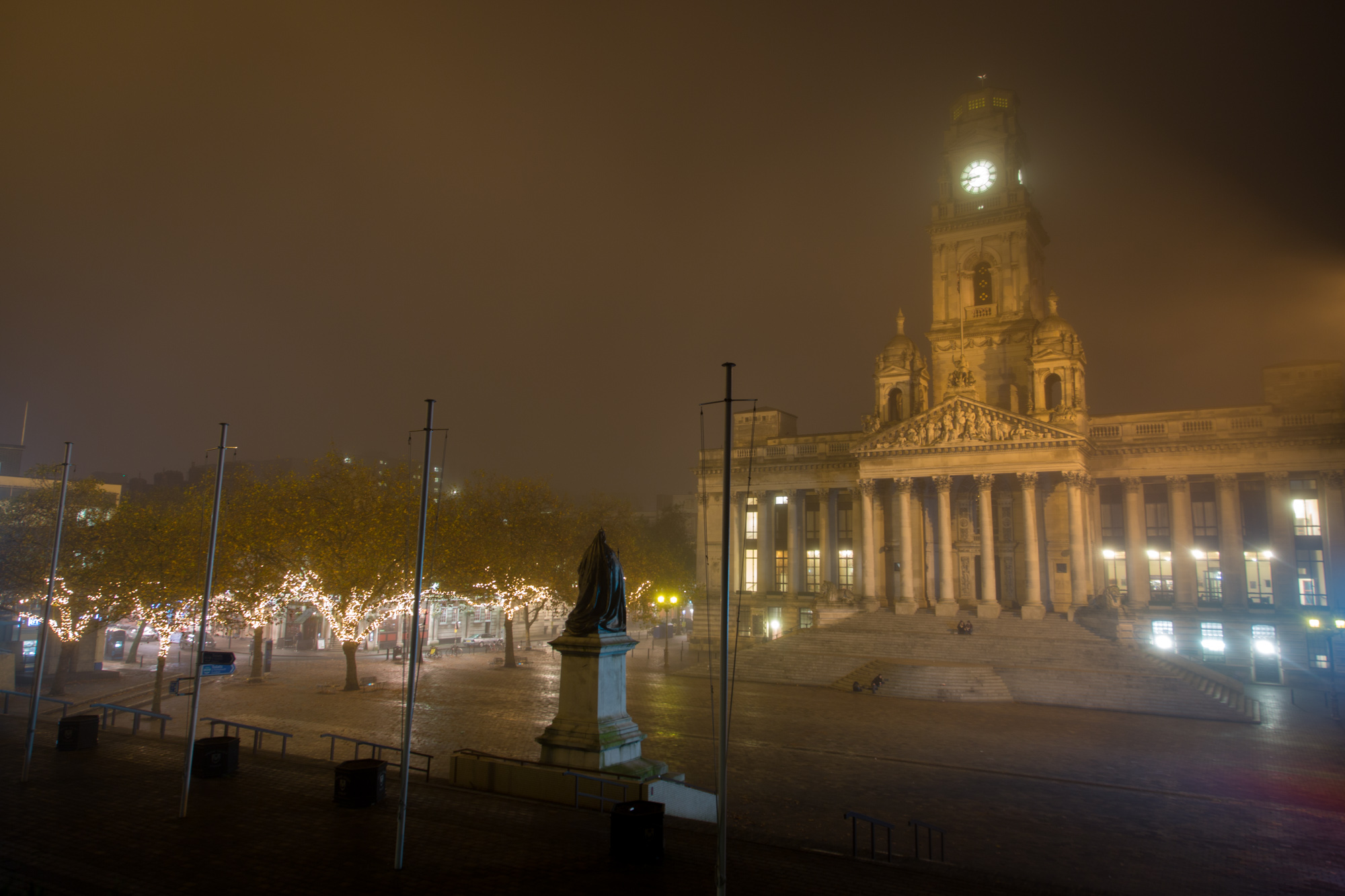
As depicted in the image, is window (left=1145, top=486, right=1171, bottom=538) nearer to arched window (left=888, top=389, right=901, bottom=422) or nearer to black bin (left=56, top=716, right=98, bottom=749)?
arched window (left=888, top=389, right=901, bottom=422)

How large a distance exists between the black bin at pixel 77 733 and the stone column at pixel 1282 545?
59656mm

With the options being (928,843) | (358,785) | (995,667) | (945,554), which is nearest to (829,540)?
(945,554)

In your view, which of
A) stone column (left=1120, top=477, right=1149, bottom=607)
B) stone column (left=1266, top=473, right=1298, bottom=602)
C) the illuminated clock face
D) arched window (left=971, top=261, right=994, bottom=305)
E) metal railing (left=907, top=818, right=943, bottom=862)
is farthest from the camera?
the illuminated clock face

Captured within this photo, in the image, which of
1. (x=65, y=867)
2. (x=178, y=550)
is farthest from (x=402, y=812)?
(x=178, y=550)

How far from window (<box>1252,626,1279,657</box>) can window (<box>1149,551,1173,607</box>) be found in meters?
4.74

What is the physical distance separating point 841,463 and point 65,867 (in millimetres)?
55455

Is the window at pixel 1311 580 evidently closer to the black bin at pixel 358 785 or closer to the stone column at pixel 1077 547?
the stone column at pixel 1077 547

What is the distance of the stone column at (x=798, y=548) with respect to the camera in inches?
2520

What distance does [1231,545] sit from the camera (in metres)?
51.5

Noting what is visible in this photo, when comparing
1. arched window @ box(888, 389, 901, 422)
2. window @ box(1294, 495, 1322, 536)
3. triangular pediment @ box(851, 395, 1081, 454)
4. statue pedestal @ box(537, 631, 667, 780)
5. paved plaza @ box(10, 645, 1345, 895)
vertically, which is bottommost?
paved plaza @ box(10, 645, 1345, 895)

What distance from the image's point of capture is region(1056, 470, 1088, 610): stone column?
50.9 metres

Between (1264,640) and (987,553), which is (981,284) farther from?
(1264,640)

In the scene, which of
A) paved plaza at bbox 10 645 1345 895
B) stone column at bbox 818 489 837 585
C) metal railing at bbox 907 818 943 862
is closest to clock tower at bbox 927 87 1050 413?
stone column at bbox 818 489 837 585

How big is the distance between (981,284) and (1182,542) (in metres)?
23.6
